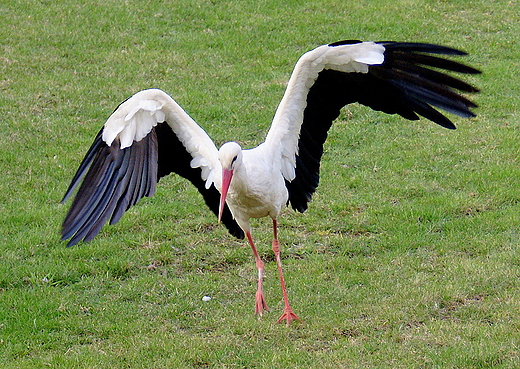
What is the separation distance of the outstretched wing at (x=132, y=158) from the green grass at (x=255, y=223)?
1.03 meters

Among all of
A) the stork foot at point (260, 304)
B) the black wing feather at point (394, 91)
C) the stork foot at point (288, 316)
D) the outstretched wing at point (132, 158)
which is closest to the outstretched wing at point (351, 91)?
the black wing feather at point (394, 91)

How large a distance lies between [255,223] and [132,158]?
7.44ft

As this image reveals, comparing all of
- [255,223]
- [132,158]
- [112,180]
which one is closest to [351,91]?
[132,158]

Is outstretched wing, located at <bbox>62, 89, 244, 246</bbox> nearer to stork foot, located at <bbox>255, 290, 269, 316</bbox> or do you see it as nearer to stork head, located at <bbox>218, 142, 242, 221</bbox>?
stork head, located at <bbox>218, 142, 242, 221</bbox>

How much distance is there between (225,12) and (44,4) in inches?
114

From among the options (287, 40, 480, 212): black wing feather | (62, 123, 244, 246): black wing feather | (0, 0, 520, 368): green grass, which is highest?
(287, 40, 480, 212): black wing feather

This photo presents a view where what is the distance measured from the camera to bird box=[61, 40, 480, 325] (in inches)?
212

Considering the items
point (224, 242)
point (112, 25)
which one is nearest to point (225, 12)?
point (112, 25)

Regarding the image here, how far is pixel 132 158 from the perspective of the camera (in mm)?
5801

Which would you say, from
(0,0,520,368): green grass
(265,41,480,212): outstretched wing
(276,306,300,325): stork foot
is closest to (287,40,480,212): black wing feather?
(265,41,480,212): outstretched wing

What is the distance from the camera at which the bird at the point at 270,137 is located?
5.38 m

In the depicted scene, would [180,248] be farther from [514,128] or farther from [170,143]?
[514,128]

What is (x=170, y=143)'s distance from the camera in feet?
20.5

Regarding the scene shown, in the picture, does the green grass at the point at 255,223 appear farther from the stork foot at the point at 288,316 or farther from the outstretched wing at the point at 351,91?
the outstretched wing at the point at 351,91
